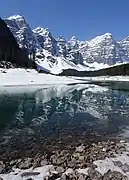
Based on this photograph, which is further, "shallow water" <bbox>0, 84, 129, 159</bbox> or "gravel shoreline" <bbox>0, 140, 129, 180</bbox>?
"shallow water" <bbox>0, 84, 129, 159</bbox>

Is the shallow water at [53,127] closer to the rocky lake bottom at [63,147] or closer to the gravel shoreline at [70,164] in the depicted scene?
the rocky lake bottom at [63,147]

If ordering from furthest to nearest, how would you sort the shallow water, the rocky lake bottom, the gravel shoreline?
the shallow water < the rocky lake bottom < the gravel shoreline

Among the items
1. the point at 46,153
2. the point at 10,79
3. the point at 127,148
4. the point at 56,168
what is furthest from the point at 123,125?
the point at 10,79

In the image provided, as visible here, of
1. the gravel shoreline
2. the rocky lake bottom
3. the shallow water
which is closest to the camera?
the gravel shoreline

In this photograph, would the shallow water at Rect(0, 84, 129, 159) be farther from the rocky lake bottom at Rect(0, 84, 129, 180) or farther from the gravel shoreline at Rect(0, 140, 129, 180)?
the gravel shoreline at Rect(0, 140, 129, 180)

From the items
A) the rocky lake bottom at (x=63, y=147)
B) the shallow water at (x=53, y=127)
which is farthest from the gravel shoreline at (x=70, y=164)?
the shallow water at (x=53, y=127)

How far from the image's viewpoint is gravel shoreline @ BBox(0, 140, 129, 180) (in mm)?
13227

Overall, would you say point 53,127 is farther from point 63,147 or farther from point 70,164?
point 70,164

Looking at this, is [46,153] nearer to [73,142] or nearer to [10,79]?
[73,142]

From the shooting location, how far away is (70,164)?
14.6 m

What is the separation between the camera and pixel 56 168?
14.0 meters

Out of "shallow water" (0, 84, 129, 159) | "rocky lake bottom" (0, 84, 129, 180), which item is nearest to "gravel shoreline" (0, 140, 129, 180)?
"rocky lake bottom" (0, 84, 129, 180)

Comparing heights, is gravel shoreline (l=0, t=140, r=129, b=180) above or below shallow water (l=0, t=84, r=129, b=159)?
above

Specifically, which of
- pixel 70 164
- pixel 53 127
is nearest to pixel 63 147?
pixel 70 164
